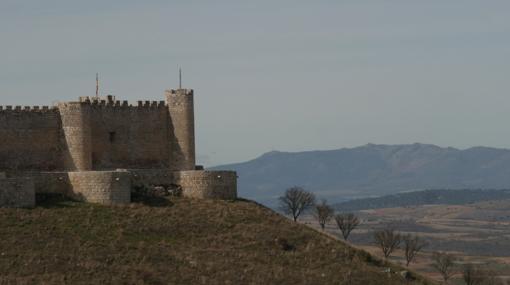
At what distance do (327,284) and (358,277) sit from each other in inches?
84.5

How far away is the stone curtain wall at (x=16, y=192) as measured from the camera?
159 feet

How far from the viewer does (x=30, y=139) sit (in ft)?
178

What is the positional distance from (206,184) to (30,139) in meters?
8.83

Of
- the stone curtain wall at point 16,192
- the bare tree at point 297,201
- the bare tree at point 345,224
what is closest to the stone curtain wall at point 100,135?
the stone curtain wall at point 16,192

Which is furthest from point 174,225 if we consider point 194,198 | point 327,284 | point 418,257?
point 418,257

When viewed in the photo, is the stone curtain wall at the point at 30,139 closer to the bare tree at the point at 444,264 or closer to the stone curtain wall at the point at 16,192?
the stone curtain wall at the point at 16,192

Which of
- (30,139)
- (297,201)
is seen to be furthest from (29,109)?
(297,201)

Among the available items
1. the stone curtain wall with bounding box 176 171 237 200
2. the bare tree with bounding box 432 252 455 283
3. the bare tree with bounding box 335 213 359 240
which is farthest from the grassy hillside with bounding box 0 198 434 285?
the bare tree with bounding box 432 252 455 283

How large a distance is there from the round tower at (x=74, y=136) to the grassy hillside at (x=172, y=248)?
4.60m

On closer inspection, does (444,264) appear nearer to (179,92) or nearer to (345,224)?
(345,224)

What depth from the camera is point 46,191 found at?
51.3 metres

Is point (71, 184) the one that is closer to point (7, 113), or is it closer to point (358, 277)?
point (7, 113)

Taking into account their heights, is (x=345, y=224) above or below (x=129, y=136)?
below

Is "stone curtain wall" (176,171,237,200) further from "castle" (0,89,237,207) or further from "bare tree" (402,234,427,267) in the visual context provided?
"bare tree" (402,234,427,267)
